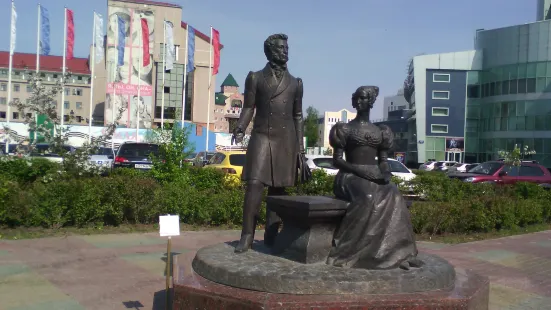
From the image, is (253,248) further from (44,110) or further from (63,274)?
(44,110)

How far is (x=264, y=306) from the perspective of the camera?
148 inches

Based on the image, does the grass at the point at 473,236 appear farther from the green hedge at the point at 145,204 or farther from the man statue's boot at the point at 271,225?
the man statue's boot at the point at 271,225

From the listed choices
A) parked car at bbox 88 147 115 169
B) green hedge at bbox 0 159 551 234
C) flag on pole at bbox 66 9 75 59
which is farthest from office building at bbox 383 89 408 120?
green hedge at bbox 0 159 551 234

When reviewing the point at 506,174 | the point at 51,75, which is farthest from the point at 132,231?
the point at 51,75

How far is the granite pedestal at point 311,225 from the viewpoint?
451 centimetres

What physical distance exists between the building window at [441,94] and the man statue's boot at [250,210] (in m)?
45.9

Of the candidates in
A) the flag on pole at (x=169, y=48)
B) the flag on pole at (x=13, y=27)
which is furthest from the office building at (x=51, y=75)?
the flag on pole at (x=13, y=27)

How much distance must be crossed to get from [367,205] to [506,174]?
14.6m

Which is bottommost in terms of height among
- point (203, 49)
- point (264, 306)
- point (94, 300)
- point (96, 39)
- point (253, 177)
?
point (94, 300)

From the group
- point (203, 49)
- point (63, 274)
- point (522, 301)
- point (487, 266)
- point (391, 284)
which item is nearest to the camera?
point (391, 284)

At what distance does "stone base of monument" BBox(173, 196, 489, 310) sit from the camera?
3.90 metres

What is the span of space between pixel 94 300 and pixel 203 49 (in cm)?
4404

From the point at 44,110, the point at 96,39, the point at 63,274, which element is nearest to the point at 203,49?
the point at 96,39

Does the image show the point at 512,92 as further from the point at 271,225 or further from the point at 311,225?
the point at 311,225
